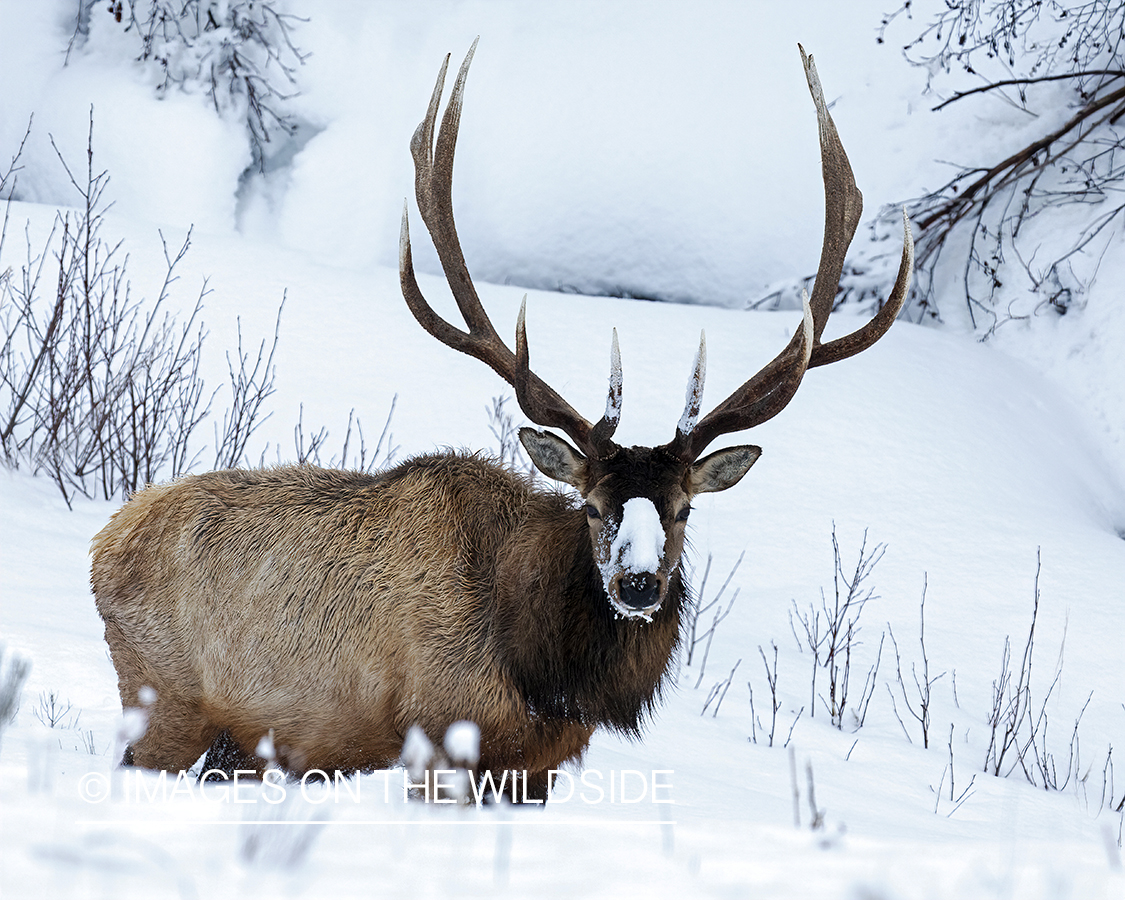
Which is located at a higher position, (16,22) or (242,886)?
(16,22)

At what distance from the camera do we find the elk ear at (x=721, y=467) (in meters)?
3.61

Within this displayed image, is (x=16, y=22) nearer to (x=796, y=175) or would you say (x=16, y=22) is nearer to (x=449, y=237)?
(x=796, y=175)

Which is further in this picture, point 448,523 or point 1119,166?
point 1119,166

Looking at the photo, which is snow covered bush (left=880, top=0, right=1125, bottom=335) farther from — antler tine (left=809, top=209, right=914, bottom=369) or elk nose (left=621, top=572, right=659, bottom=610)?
elk nose (left=621, top=572, right=659, bottom=610)

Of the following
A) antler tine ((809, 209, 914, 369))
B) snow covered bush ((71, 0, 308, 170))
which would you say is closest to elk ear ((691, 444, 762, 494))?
antler tine ((809, 209, 914, 369))

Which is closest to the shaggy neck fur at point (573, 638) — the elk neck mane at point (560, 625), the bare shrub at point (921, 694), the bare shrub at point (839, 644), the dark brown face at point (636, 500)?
the elk neck mane at point (560, 625)

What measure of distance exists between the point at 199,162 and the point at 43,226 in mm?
1838

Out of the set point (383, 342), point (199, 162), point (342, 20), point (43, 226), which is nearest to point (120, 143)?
point (199, 162)

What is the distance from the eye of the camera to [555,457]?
3.61 m

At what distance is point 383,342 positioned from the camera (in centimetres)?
891

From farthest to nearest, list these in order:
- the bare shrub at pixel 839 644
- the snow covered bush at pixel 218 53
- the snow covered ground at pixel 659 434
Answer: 1. the snow covered bush at pixel 218 53
2. the bare shrub at pixel 839 644
3. the snow covered ground at pixel 659 434

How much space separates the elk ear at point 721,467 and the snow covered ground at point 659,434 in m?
0.99

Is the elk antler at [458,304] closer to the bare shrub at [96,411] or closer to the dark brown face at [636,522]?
the dark brown face at [636,522]

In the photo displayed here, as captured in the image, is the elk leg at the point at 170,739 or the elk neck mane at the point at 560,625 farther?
the elk leg at the point at 170,739
